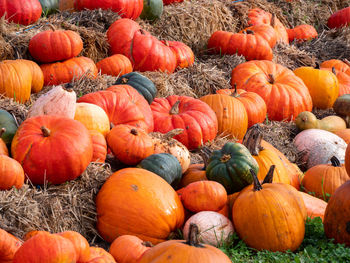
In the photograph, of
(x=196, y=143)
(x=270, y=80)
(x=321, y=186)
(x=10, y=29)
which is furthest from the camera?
(x=270, y=80)

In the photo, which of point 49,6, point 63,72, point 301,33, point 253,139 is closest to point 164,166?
point 253,139

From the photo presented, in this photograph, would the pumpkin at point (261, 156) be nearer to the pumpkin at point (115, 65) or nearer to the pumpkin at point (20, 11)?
the pumpkin at point (115, 65)

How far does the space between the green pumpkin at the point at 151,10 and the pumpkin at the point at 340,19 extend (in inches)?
159

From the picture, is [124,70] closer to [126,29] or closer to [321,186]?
[126,29]

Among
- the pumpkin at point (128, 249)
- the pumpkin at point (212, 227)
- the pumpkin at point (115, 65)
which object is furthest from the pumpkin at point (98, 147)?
the pumpkin at point (115, 65)

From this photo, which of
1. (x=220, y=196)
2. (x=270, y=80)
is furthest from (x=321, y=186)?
(x=270, y=80)

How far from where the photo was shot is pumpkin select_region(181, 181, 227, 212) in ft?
12.8

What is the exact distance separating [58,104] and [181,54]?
3252 mm

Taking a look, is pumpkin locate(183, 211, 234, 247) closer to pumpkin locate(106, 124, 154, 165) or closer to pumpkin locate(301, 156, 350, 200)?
pumpkin locate(106, 124, 154, 165)

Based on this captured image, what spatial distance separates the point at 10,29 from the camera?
6.09m

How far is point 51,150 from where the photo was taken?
12.4 feet

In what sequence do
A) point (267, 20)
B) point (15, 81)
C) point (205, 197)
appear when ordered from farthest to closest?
1. point (267, 20)
2. point (15, 81)
3. point (205, 197)

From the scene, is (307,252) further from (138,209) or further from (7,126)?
(7,126)

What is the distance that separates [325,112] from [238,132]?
194 centimetres
